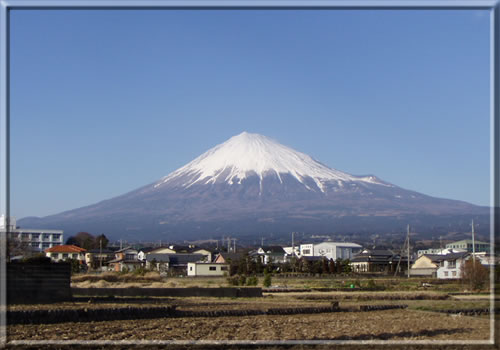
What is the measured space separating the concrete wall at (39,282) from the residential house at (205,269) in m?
20.6

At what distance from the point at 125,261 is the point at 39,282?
15209mm

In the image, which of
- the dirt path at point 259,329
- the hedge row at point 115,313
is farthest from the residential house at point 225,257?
the dirt path at point 259,329

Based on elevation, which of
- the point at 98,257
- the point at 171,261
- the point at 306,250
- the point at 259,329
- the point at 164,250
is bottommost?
the point at 306,250

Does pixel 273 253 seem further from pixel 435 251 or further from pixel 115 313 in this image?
pixel 115 313

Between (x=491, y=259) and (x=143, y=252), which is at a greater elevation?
(x=491, y=259)

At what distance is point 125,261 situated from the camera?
28031 mm

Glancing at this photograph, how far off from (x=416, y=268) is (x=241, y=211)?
40.6 feet

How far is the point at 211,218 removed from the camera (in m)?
24.1

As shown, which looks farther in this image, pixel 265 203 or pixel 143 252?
pixel 143 252

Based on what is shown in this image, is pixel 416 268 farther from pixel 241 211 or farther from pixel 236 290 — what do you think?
pixel 236 290

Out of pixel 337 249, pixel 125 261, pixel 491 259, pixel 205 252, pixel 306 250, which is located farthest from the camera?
pixel 306 250

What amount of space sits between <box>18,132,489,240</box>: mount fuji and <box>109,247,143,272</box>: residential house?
3839 mm

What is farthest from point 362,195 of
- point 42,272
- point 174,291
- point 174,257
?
point 174,257

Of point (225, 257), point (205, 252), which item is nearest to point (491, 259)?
point (225, 257)
